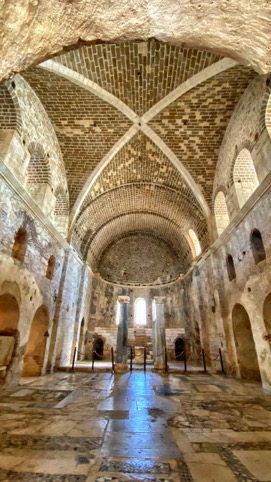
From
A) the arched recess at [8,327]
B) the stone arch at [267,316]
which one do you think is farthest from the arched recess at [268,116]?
the arched recess at [8,327]

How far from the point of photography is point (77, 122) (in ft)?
29.3

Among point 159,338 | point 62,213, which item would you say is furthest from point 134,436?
point 62,213

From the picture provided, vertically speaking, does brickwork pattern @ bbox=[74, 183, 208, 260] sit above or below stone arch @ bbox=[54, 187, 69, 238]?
above

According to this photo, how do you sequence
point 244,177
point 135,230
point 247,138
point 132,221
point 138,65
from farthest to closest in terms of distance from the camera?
point 135,230 < point 132,221 < point 244,177 < point 247,138 < point 138,65

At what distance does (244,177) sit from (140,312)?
39.4 ft

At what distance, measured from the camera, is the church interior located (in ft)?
7.25

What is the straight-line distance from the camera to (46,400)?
4.74 metres

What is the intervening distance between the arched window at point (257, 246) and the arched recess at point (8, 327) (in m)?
7.56

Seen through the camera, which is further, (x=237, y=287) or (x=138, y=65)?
(x=237, y=287)

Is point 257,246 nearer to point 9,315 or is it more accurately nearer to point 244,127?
point 244,127

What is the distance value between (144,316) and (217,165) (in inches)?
460

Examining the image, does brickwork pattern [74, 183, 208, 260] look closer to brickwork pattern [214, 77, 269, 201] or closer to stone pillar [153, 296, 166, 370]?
brickwork pattern [214, 77, 269, 201]

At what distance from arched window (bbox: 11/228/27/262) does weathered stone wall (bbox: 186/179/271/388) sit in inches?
289

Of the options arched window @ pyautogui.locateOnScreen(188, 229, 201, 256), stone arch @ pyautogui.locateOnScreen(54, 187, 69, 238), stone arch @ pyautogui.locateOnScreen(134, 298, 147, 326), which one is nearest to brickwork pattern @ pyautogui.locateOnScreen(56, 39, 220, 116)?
stone arch @ pyautogui.locateOnScreen(54, 187, 69, 238)
